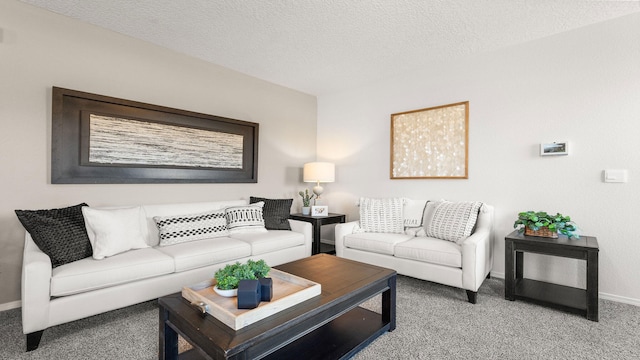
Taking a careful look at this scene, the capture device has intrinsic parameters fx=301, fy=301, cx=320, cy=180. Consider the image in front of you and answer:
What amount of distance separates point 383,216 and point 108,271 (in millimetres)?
2669

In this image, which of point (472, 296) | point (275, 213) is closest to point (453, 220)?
point (472, 296)

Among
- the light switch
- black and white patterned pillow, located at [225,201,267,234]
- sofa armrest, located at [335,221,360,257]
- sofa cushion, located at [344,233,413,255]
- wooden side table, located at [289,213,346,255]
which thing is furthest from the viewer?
wooden side table, located at [289,213,346,255]

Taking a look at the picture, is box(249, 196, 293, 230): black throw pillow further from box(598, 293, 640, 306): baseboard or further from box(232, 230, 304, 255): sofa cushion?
box(598, 293, 640, 306): baseboard

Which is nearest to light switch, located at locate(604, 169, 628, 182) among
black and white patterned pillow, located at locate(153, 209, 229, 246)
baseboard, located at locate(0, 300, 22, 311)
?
black and white patterned pillow, located at locate(153, 209, 229, 246)

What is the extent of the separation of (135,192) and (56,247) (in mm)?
1017

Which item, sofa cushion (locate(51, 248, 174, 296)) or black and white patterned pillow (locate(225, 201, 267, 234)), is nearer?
sofa cushion (locate(51, 248, 174, 296))

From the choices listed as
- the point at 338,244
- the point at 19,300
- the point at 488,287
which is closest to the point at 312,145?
the point at 338,244

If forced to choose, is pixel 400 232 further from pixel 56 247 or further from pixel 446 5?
pixel 56 247

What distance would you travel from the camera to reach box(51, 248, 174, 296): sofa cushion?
1949 millimetres

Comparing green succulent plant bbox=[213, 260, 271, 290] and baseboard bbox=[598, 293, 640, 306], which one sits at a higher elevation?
green succulent plant bbox=[213, 260, 271, 290]

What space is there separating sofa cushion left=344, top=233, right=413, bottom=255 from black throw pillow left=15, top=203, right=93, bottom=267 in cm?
239

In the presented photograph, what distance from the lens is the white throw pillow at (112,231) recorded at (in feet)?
7.57

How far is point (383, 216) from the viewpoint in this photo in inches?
140

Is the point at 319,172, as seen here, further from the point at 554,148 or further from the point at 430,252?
the point at 554,148
